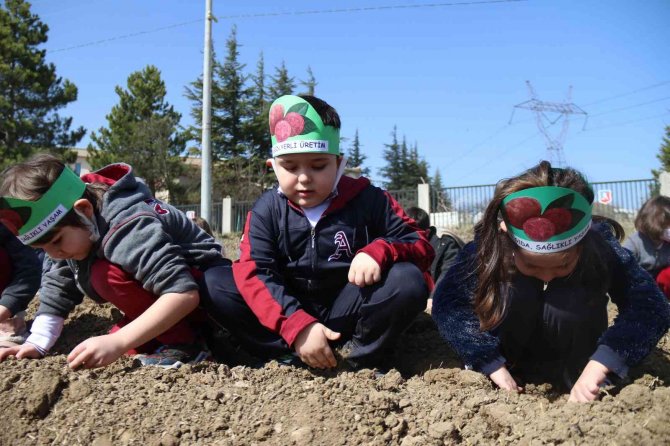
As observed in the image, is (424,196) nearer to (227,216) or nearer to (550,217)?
(227,216)

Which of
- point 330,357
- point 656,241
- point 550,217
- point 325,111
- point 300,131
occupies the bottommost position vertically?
point 330,357

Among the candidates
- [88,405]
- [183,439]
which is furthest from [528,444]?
[88,405]

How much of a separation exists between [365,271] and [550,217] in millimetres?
711

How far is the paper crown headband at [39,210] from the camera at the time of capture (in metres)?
2.23

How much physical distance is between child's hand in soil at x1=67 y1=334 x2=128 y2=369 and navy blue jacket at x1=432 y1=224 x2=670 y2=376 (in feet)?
4.26

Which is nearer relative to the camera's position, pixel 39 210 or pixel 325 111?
pixel 39 210

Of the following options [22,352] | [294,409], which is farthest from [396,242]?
[22,352]

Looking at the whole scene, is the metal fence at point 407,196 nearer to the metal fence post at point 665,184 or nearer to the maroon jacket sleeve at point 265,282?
the metal fence post at point 665,184

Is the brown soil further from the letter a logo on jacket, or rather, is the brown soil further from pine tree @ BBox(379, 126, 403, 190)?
pine tree @ BBox(379, 126, 403, 190)

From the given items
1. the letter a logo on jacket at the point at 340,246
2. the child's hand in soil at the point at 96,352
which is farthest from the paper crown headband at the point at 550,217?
the child's hand in soil at the point at 96,352

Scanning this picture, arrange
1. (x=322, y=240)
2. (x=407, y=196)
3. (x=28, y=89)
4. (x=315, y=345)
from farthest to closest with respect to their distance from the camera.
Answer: (x=28, y=89) → (x=407, y=196) → (x=322, y=240) → (x=315, y=345)

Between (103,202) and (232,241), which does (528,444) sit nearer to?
(103,202)

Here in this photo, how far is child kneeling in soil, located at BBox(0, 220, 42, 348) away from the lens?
9.87 feet

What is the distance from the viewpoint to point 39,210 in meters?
2.25
